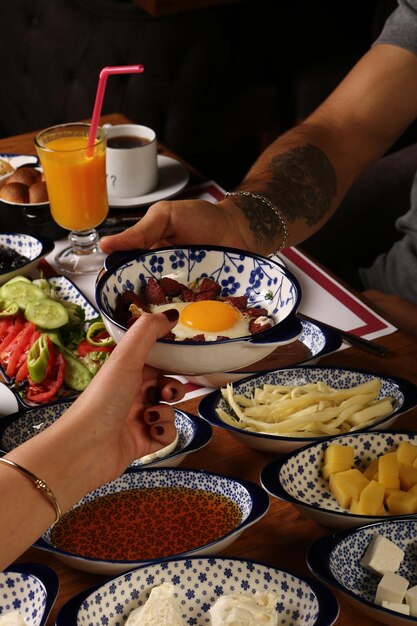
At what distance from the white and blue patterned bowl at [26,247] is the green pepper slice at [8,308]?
0.51ft

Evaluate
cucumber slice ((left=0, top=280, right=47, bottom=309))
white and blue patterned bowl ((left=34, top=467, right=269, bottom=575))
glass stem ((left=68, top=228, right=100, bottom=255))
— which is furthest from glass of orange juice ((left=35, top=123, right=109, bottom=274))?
white and blue patterned bowl ((left=34, top=467, right=269, bottom=575))

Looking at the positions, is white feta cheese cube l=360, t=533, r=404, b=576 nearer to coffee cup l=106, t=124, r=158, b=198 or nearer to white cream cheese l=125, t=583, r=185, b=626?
white cream cheese l=125, t=583, r=185, b=626

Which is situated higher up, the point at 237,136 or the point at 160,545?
the point at 160,545

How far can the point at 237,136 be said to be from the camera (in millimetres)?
4223

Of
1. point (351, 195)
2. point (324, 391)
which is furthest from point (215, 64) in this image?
point (324, 391)

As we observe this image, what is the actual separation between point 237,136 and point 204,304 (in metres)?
2.97

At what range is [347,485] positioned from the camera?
1.38 metres

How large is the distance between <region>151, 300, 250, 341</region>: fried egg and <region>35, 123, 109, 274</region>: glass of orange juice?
31.6 inches

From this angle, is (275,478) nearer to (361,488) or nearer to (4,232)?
(361,488)

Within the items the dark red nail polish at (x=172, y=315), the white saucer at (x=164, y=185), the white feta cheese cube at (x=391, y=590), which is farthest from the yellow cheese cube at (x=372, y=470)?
the white saucer at (x=164, y=185)

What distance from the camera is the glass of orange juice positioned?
2105 millimetres

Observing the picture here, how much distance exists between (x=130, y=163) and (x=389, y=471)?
134 cm

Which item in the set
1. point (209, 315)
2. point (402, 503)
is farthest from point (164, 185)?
point (402, 503)

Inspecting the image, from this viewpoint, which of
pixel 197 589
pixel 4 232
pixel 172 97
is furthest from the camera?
pixel 172 97
